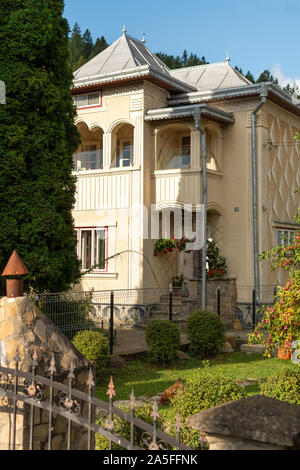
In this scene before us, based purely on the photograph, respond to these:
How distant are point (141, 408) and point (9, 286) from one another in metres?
2.49

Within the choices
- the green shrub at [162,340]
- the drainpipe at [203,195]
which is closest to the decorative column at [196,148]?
the drainpipe at [203,195]

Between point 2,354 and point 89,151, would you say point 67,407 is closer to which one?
point 2,354

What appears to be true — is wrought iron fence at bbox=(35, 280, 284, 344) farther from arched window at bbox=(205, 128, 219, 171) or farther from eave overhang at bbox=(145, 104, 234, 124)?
eave overhang at bbox=(145, 104, 234, 124)

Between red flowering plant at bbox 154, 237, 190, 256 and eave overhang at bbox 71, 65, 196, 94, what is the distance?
5.42 meters

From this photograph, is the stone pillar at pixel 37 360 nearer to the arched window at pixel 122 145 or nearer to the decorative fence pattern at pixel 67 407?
the decorative fence pattern at pixel 67 407

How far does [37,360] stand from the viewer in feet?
16.8

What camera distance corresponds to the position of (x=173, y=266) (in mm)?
19781

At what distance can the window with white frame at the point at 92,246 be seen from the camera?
772 inches

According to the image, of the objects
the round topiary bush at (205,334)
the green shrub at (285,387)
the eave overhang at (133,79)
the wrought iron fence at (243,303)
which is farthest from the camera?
the eave overhang at (133,79)

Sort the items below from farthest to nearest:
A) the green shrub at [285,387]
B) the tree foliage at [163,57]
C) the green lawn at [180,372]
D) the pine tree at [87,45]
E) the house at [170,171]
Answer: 1. the pine tree at [87,45]
2. the tree foliage at [163,57]
3. the house at [170,171]
4. the green lawn at [180,372]
5. the green shrub at [285,387]

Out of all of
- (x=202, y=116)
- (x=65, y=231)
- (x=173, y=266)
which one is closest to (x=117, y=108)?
(x=202, y=116)

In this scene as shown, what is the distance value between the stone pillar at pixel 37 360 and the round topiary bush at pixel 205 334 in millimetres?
8410

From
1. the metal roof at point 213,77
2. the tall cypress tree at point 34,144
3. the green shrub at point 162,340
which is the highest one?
the metal roof at point 213,77

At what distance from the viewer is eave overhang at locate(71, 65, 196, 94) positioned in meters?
18.2
